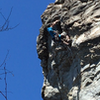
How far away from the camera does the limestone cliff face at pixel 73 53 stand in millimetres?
13125

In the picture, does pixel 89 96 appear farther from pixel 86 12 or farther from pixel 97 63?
pixel 86 12

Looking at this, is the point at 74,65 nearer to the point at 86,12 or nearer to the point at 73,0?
the point at 86,12

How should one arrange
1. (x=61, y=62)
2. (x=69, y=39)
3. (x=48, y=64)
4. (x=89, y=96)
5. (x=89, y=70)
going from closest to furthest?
(x=89, y=96), (x=89, y=70), (x=69, y=39), (x=61, y=62), (x=48, y=64)

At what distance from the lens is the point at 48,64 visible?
17453 mm

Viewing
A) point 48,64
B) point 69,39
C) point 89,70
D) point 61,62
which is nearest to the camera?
point 89,70

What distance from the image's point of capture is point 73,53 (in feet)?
48.2

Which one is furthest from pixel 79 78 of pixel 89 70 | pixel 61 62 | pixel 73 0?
pixel 73 0

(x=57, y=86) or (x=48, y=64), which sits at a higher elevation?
(x=48, y=64)

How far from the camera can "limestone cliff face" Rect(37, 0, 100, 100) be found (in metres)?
13.1

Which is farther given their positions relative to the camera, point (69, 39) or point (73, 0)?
point (73, 0)

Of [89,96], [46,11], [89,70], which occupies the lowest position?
[89,96]

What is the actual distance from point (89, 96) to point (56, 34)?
174 inches

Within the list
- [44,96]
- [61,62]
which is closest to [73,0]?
[61,62]

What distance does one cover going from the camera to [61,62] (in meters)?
15.9
